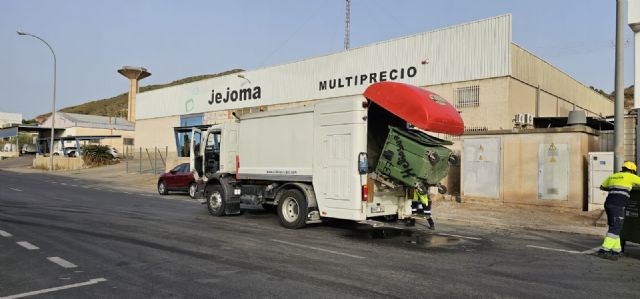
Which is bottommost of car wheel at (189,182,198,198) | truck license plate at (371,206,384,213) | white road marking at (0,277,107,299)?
white road marking at (0,277,107,299)

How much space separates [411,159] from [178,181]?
14331 millimetres

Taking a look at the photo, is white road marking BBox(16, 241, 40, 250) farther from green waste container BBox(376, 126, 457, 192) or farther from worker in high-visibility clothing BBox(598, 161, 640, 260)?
worker in high-visibility clothing BBox(598, 161, 640, 260)

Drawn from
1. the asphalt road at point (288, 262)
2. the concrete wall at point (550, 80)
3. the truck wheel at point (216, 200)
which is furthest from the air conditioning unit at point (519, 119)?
the truck wheel at point (216, 200)

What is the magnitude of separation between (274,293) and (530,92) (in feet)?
72.0

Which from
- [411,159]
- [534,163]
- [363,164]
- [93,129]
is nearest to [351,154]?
[363,164]

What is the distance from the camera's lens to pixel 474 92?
2256cm

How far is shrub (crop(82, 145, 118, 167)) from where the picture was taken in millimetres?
42281

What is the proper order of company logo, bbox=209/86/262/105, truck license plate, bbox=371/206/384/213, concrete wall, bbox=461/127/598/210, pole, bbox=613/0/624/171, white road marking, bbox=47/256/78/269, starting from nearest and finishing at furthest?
1. white road marking, bbox=47/256/78/269
2. truck license plate, bbox=371/206/384/213
3. pole, bbox=613/0/624/171
4. concrete wall, bbox=461/127/598/210
5. company logo, bbox=209/86/262/105

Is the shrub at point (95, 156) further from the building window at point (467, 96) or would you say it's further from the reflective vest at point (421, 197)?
the reflective vest at point (421, 197)

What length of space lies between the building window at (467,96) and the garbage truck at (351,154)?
13.1 metres

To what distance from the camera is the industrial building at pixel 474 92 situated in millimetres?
15092

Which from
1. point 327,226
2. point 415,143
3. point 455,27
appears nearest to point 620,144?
point 415,143

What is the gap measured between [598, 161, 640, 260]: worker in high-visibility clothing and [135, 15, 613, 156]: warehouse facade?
28.6ft

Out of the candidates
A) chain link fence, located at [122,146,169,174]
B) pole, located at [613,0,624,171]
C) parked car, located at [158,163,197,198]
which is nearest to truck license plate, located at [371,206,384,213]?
pole, located at [613,0,624,171]
